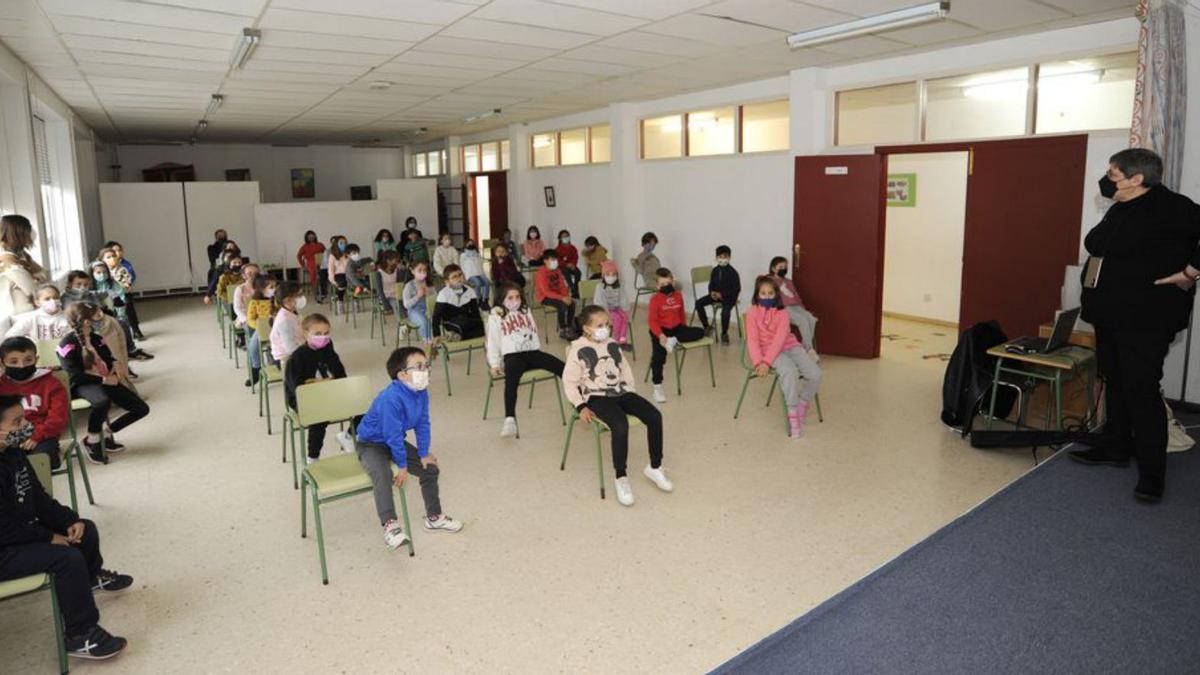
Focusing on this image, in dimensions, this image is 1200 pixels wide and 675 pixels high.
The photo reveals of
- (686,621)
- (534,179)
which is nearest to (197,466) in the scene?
(686,621)

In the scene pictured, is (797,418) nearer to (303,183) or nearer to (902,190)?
(902,190)

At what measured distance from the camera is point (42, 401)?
4.01 m

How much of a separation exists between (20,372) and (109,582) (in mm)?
1412

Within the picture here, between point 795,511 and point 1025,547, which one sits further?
point 795,511

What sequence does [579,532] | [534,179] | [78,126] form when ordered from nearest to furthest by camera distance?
[579,532] → [78,126] → [534,179]

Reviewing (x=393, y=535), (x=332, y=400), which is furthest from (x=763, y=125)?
(x=393, y=535)

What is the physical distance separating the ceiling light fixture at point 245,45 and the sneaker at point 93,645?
14.5 feet

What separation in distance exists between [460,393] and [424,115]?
6.86 metres

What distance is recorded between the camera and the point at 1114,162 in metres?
3.95

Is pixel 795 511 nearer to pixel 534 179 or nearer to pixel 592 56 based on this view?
pixel 592 56

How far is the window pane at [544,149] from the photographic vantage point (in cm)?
1337

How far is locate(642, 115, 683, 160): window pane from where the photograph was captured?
1057cm

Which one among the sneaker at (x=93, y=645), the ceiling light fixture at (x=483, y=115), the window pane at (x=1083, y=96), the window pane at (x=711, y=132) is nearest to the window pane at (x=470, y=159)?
the ceiling light fixture at (x=483, y=115)

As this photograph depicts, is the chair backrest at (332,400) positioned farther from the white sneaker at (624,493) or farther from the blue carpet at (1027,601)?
the blue carpet at (1027,601)
